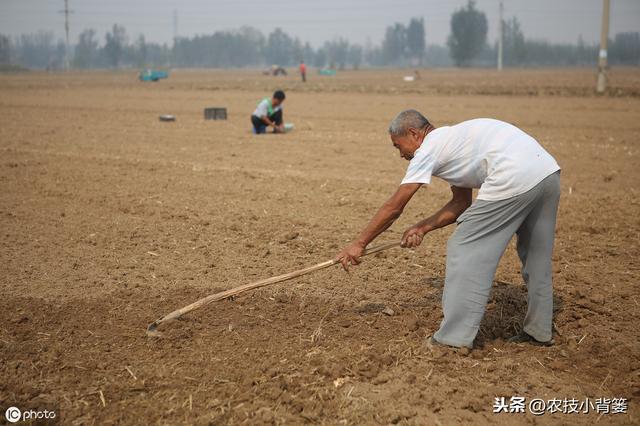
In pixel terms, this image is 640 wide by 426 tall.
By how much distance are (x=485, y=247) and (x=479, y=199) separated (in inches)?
12.9

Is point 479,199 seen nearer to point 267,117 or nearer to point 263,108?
point 263,108

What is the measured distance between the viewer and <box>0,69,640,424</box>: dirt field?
4.21m

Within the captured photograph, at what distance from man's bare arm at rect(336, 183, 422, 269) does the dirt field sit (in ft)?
2.35

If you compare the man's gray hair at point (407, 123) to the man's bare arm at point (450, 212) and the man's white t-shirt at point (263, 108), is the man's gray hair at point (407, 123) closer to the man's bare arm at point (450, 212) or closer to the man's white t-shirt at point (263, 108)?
the man's bare arm at point (450, 212)

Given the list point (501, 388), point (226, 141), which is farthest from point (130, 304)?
point (226, 141)

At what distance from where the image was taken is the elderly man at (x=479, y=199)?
436cm

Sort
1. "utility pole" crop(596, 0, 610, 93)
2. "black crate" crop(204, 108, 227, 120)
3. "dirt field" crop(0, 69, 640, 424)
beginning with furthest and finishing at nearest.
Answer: "utility pole" crop(596, 0, 610, 93) → "black crate" crop(204, 108, 227, 120) → "dirt field" crop(0, 69, 640, 424)

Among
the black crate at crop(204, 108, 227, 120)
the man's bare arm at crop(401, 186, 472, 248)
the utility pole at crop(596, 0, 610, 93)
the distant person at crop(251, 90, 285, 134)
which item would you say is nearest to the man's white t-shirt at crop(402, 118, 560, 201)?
the man's bare arm at crop(401, 186, 472, 248)

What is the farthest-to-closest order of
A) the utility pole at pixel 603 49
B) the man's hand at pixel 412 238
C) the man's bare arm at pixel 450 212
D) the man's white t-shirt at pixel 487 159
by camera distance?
the utility pole at pixel 603 49 → the man's bare arm at pixel 450 212 → the man's hand at pixel 412 238 → the man's white t-shirt at pixel 487 159

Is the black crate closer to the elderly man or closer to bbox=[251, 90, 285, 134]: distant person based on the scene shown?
bbox=[251, 90, 285, 134]: distant person

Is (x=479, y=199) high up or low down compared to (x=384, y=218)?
up

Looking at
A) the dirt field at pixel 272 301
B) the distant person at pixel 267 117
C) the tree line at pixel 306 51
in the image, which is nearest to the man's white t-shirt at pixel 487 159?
the dirt field at pixel 272 301

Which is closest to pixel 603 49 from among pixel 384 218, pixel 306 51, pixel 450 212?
pixel 450 212

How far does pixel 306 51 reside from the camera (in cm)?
19225
